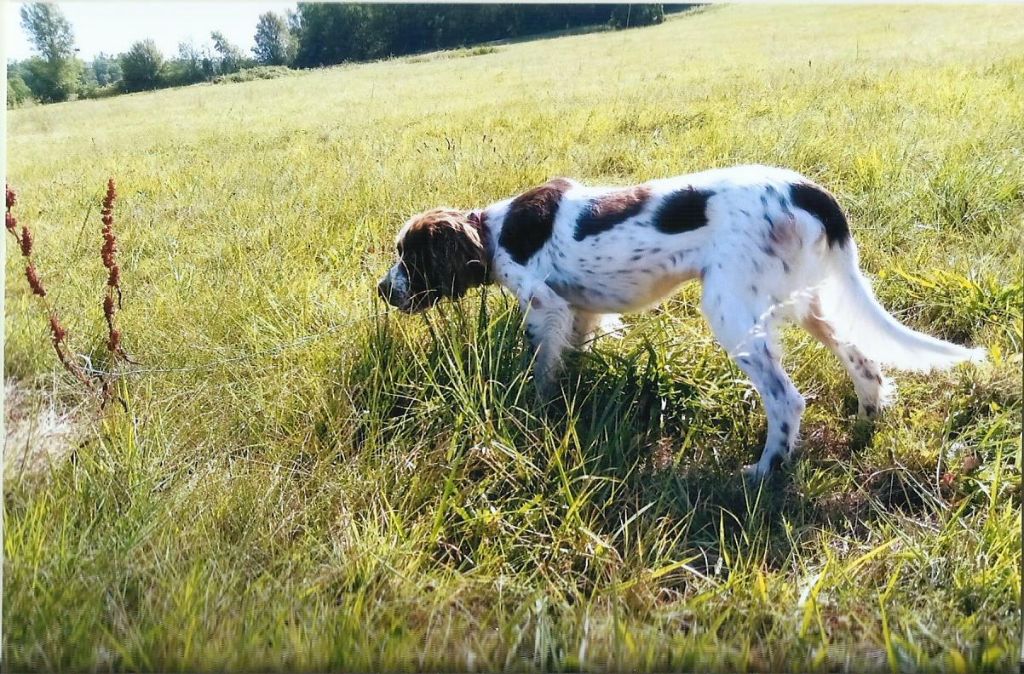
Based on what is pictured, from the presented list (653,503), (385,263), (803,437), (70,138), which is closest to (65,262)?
(70,138)

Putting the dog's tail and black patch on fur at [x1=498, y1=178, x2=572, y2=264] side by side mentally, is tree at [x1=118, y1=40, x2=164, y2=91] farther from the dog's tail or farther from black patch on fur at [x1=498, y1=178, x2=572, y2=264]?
the dog's tail

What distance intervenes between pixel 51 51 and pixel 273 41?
58cm

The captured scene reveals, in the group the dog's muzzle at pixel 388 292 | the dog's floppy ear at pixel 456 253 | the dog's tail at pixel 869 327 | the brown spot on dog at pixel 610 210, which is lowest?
the dog's tail at pixel 869 327

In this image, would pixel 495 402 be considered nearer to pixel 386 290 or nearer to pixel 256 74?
pixel 386 290

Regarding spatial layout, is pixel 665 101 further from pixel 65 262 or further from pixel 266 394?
pixel 65 262

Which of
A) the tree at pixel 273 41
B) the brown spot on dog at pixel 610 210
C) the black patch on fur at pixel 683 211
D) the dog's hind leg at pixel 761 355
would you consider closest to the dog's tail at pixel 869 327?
the dog's hind leg at pixel 761 355

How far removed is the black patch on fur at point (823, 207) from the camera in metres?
2.14

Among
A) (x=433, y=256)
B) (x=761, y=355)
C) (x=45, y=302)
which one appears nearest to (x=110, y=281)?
(x=45, y=302)

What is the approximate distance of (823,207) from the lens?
2148 millimetres

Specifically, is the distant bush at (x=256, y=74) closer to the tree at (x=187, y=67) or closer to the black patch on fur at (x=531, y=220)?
the tree at (x=187, y=67)

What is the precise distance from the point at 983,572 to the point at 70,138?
254 centimetres

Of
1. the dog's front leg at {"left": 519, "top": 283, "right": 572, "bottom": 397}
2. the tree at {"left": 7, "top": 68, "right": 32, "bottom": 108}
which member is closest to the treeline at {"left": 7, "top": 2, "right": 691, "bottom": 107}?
the tree at {"left": 7, "top": 68, "right": 32, "bottom": 108}

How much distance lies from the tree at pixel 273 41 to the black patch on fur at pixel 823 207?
4.83 feet

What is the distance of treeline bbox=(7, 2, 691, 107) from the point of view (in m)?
2.02
